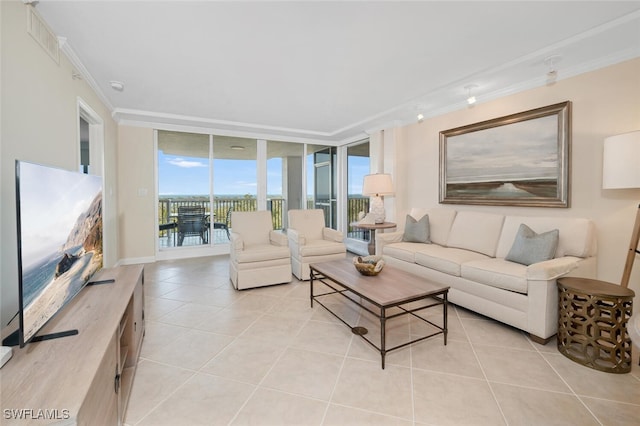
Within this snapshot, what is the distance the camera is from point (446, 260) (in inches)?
114

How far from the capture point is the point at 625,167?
84.6 inches

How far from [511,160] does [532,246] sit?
3.90 feet

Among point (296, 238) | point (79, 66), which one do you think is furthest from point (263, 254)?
point (79, 66)

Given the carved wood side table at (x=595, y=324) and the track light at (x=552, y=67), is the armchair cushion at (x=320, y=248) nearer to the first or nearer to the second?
the carved wood side table at (x=595, y=324)

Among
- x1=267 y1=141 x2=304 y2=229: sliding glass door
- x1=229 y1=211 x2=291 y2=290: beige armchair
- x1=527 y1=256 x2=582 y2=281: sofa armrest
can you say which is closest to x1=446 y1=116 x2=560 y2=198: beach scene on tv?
x1=527 y1=256 x2=582 y2=281: sofa armrest

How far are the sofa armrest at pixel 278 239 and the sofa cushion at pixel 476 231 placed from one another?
2098mm

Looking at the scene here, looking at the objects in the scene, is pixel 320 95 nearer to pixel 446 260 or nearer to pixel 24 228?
pixel 446 260

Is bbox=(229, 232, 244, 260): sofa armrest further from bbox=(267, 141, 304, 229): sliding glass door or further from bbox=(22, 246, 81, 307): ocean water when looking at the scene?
bbox=(267, 141, 304, 229): sliding glass door

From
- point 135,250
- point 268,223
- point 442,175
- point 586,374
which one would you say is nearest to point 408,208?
point 442,175

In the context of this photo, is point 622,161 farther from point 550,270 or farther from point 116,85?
point 116,85

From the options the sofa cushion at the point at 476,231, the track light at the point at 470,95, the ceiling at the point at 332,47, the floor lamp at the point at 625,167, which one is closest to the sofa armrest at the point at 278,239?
the ceiling at the point at 332,47

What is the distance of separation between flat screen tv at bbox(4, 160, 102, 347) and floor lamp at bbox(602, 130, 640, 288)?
141 inches

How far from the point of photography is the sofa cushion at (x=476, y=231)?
3150 mm

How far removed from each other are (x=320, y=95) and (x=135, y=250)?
3.99 m
